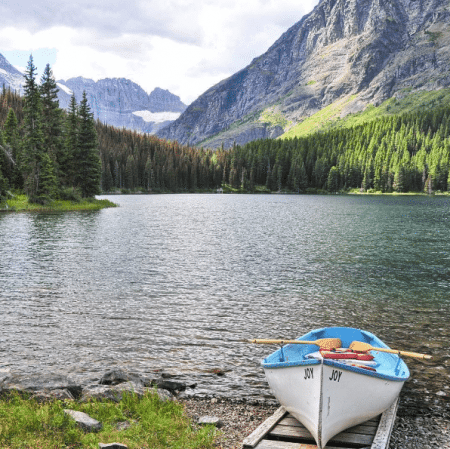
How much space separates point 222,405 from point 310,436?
326cm

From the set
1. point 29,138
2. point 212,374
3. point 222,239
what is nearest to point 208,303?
point 212,374

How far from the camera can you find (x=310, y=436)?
9617 millimetres

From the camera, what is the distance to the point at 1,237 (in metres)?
45.2

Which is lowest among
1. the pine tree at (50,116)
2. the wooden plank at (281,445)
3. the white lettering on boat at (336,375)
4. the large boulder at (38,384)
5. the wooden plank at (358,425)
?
the wooden plank at (358,425)

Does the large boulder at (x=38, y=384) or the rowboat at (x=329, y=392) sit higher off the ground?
the rowboat at (x=329, y=392)

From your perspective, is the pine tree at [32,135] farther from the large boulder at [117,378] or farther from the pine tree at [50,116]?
the large boulder at [117,378]

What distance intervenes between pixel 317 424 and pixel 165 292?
1683 cm

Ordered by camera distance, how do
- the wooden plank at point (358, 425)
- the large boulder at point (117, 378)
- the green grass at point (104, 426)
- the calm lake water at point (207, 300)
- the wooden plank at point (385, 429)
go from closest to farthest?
the green grass at point (104, 426) → the wooden plank at point (385, 429) → the wooden plank at point (358, 425) → the large boulder at point (117, 378) → the calm lake water at point (207, 300)

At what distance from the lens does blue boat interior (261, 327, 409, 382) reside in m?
9.54

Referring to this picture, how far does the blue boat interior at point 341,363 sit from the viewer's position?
9.54 m

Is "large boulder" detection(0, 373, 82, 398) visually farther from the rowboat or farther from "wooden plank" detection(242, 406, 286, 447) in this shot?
the rowboat

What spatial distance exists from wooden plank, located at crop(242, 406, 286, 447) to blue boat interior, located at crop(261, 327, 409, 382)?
1.21 meters

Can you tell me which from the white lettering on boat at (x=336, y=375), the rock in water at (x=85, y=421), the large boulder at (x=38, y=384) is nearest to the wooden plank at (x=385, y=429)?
the white lettering on boat at (x=336, y=375)

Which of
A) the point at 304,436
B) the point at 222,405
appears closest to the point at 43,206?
the point at 222,405
